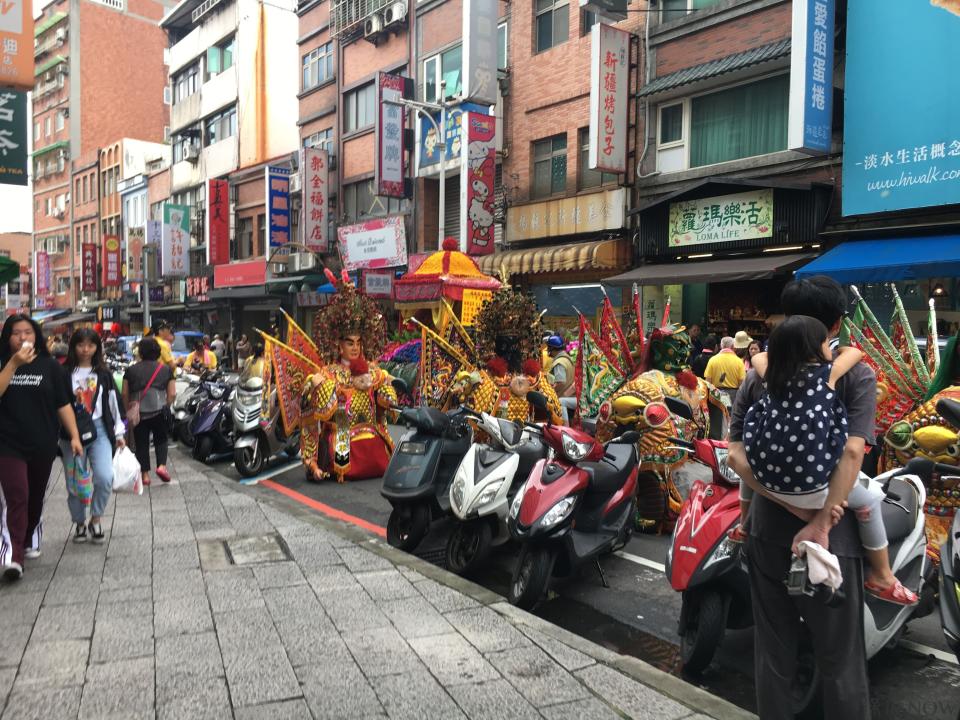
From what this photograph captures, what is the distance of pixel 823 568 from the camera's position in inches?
99.3

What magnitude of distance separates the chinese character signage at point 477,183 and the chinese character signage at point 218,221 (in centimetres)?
1800

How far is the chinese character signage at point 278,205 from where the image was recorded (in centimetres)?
2778

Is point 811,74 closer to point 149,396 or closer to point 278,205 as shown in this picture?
point 149,396

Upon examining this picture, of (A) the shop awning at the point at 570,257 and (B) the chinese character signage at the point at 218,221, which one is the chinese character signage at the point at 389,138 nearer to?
(A) the shop awning at the point at 570,257

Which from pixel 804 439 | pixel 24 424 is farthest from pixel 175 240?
pixel 804 439

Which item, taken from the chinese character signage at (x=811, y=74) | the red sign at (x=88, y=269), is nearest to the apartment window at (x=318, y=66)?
the chinese character signage at (x=811, y=74)

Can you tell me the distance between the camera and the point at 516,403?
7535 mm

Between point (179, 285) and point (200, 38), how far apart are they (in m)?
12.3

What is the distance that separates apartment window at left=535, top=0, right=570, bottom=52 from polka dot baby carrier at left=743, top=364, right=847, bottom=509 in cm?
1810

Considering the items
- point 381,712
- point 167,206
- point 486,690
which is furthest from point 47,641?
point 167,206

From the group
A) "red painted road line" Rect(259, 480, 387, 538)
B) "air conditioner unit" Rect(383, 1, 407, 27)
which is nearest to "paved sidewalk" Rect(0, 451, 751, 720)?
"red painted road line" Rect(259, 480, 387, 538)

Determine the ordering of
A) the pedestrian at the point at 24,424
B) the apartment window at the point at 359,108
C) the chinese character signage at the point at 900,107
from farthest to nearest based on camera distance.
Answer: the apartment window at the point at 359,108 → the chinese character signage at the point at 900,107 → the pedestrian at the point at 24,424

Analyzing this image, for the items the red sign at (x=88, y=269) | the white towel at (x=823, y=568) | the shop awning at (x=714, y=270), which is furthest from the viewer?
the red sign at (x=88, y=269)

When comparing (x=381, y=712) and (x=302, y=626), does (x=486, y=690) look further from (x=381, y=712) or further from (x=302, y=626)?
(x=302, y=626)
